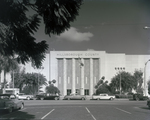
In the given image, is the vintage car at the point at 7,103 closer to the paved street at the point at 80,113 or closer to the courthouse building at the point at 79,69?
the paved street at the point at 80,113

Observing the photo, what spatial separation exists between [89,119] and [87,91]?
232 feet

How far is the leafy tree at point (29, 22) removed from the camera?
1188 cm

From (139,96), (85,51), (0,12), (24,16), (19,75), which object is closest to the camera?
(0,12)

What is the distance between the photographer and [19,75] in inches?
2704

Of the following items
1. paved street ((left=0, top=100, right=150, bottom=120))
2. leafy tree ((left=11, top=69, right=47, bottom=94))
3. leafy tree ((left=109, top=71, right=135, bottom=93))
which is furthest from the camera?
leafy tree ((left=109, top=71, right=135, bottom=93))

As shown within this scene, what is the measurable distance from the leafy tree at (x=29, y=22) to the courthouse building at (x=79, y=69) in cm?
7190

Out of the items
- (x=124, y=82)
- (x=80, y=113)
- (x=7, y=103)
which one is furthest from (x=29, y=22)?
(x=124, y=82)

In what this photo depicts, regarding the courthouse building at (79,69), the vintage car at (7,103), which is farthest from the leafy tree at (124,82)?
the vintage car at (7,103)

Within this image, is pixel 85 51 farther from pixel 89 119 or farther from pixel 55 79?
pixel 89 119

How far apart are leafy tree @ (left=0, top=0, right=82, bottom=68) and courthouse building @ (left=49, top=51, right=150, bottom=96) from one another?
71.9 m

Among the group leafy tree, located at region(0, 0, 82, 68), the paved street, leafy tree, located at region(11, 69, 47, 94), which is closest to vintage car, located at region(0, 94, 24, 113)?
the paved street

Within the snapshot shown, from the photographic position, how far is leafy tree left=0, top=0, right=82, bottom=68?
11875 mm

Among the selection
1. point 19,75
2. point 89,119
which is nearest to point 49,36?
point 89,119

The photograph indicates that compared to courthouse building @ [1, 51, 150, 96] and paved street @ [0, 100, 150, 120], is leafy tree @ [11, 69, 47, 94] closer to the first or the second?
courthouse building @ [1, 51, 150, 96]
